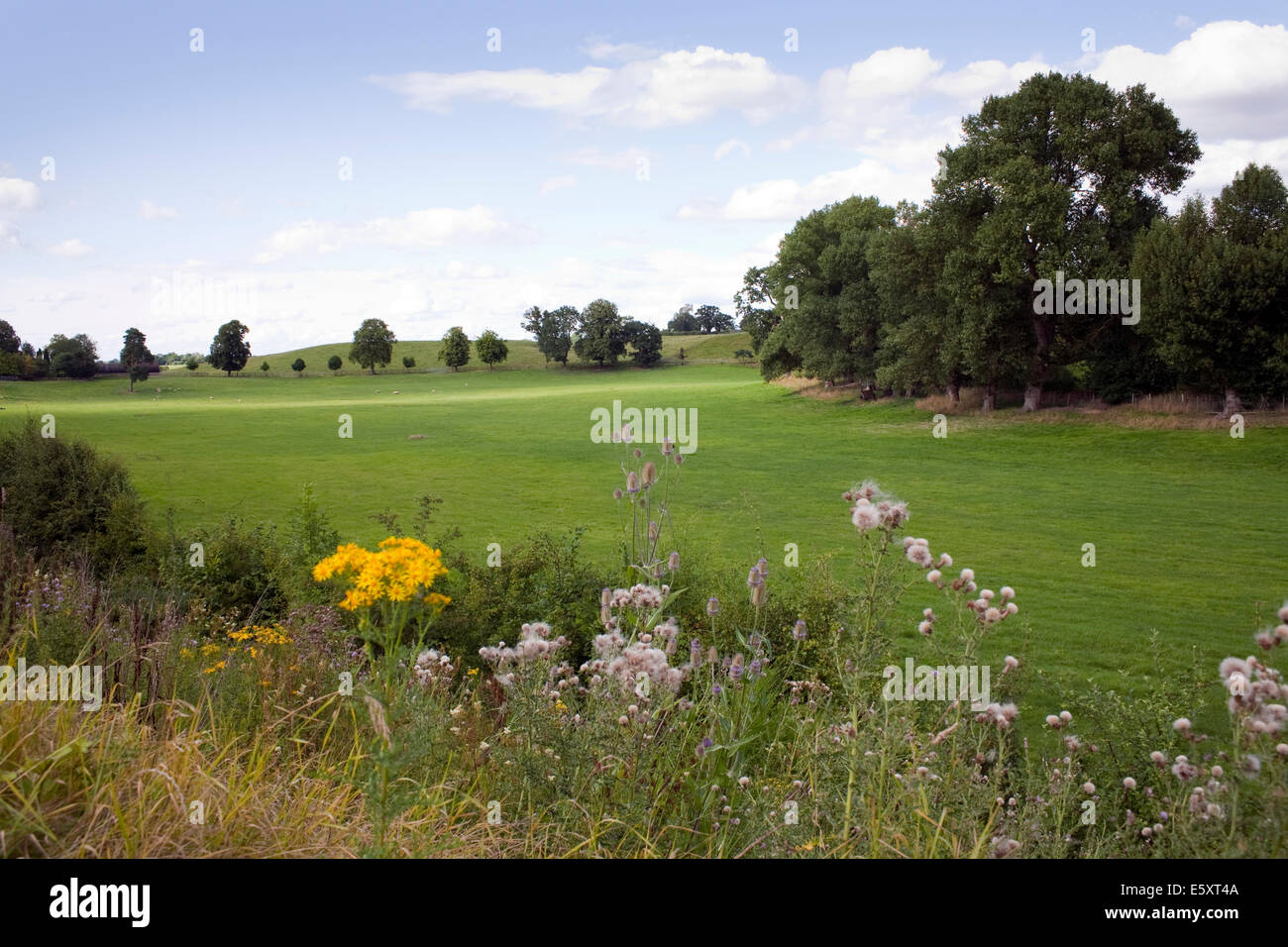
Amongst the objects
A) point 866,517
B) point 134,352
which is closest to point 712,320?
point 134,352

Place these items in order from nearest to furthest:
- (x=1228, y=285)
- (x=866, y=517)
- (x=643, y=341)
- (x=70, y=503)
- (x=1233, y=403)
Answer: (x=866, y=517)
(x=70, y=503)
(x=1228, y=285)
(x=1233, y=403)
(x=643, y=341)

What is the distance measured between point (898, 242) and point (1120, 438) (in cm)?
1312

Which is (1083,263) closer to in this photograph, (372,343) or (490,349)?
(372,343)

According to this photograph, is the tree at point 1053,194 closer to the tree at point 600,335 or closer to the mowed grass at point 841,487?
the mowed grass at point 841,487

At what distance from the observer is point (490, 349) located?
90.6m

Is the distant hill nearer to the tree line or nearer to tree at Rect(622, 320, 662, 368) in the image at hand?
tree at Rect(622, 320, 662, 368)

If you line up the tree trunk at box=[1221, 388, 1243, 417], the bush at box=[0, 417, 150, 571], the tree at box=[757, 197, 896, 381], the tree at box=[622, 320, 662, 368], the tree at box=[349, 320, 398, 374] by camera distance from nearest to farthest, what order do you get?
the bush at box=[0, 417, 150, 571] < the tree trunk at box=[1221, 388, 1243, 417] < the tree at box=[757, 197, 896, 381] < the tree at box=[349, 320, 398, 374] < the tree at box=[622, 320, 662, 368]

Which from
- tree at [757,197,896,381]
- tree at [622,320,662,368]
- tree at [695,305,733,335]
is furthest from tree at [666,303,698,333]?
tree at [757,197,896,381]

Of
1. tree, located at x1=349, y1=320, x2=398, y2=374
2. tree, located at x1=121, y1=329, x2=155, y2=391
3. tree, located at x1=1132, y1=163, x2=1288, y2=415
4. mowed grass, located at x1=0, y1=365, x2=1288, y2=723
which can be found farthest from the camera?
tree, located at x1=349, y1=320, x2=398, y2=374

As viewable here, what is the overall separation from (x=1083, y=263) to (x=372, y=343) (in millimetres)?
61285

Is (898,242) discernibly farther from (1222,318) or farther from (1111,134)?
(1222,318)

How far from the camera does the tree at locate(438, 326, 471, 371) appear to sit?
88312 millimetres

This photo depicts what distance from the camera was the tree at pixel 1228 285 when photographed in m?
26.9
